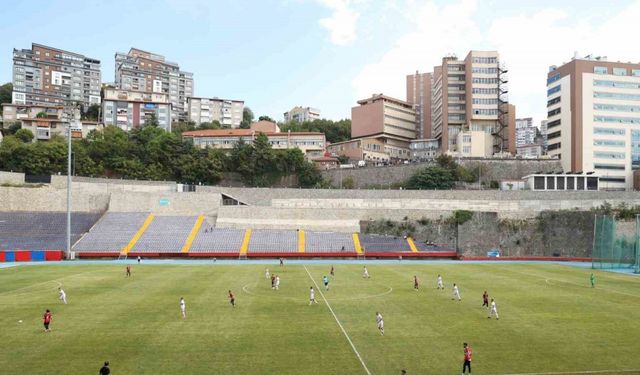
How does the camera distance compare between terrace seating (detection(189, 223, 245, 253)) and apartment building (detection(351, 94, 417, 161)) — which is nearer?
terrace seating (detection(189, 223, 245, 253))

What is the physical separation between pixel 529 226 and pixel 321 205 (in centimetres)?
3486

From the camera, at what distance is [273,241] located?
77125 millimetres

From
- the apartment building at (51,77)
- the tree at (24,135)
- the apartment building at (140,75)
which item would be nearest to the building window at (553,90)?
the tree at (24,135)

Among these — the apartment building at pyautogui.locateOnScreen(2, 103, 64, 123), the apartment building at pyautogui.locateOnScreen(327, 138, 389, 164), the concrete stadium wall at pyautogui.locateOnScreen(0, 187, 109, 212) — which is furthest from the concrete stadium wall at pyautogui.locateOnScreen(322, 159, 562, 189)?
the apartment building at pyautogui.locateOnScreen(2, 103, 64, 123)

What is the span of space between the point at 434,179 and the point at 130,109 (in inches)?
3723

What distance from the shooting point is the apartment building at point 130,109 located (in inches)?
5787

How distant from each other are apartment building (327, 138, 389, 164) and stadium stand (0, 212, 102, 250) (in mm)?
70868

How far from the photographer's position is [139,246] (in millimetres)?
72812

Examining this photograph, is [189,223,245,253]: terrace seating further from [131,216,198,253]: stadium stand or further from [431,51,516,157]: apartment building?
[431,51,516,157]: apartment building

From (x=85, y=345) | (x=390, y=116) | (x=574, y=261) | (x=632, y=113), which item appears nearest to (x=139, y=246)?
(x=85, y=345)

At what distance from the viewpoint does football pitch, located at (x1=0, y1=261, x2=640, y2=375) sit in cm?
2017

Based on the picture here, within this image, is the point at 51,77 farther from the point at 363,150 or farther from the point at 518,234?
the point at 518,234

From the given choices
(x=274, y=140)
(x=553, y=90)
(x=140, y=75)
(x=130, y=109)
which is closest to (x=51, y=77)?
(x=140, y=75)

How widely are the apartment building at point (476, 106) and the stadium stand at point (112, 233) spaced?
7409 cm
